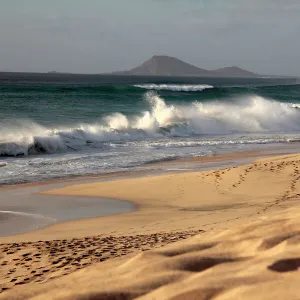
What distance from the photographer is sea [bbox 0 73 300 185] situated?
613 inches

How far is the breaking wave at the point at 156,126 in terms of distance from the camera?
63.7 ft

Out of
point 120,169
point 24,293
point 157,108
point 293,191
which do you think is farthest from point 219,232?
point 157,108

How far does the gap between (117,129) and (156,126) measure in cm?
221

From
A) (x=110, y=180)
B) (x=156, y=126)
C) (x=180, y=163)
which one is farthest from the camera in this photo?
(x=156, y=126)

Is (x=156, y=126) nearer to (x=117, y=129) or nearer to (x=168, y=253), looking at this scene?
(x=117, y=129)

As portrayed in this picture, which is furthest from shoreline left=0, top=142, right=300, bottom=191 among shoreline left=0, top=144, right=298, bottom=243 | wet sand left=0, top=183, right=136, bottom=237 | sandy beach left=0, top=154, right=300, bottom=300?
sandy beach left=0, top=154, right=300, bottom=300

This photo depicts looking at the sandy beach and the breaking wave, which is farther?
the breaking wave

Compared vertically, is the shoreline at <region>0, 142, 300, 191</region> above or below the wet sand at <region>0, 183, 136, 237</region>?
below

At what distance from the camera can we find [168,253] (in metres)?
4.33

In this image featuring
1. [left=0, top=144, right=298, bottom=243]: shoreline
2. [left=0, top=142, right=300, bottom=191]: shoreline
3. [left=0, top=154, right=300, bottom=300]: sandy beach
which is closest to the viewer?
[left=0, top=154, right=300, bottom=300]: sandy beach

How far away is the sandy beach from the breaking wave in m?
9.79

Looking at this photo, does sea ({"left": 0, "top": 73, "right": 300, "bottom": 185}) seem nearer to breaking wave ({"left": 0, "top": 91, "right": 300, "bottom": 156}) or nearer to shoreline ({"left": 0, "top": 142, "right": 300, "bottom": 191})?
breaking wave ({"left": 0, "top": 91, "right": 300, "bottom": 156})

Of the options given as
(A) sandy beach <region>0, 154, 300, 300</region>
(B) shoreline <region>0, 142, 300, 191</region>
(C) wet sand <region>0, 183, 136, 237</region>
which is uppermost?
(A) sandy beach <region>0, 154, 300, 300</region>

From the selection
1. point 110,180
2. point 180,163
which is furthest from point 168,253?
point 180,163
